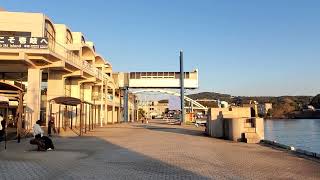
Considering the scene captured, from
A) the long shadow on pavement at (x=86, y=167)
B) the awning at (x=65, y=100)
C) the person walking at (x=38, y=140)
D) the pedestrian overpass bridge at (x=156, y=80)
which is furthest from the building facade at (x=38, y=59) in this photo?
the pedestrian overpass bridge at (x=156, y=80)

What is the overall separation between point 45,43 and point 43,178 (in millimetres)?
22424

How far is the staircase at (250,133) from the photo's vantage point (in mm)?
23078

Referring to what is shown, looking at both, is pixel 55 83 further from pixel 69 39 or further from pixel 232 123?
pixel 232 123

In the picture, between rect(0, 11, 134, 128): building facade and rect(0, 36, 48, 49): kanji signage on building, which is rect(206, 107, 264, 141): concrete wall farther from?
rect(0, 36, 48, 49): kanji signage on building

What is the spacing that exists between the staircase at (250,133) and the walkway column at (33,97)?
18975 millimetres

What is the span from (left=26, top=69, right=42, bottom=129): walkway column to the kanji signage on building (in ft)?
13.9

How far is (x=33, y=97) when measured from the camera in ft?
111

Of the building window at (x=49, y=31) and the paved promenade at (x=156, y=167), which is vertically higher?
the building window at (x=49, y=31)

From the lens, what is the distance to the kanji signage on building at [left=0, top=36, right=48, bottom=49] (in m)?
29.6

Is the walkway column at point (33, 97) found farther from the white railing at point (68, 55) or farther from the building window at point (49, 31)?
the building window at point (49, 31)

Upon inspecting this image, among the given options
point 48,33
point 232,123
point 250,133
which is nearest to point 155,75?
point 48,33

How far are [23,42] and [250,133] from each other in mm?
18697

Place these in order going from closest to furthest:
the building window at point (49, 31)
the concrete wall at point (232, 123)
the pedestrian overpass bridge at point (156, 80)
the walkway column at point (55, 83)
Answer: the concrete wall at point (232, 123) → the building window at point (49, 31) → the walkway column at point (55, 83) → the pedestrian overpass bridge at point (156, 80)

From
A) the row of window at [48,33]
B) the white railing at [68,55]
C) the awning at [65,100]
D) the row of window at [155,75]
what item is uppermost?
the row of window at [48,33]
